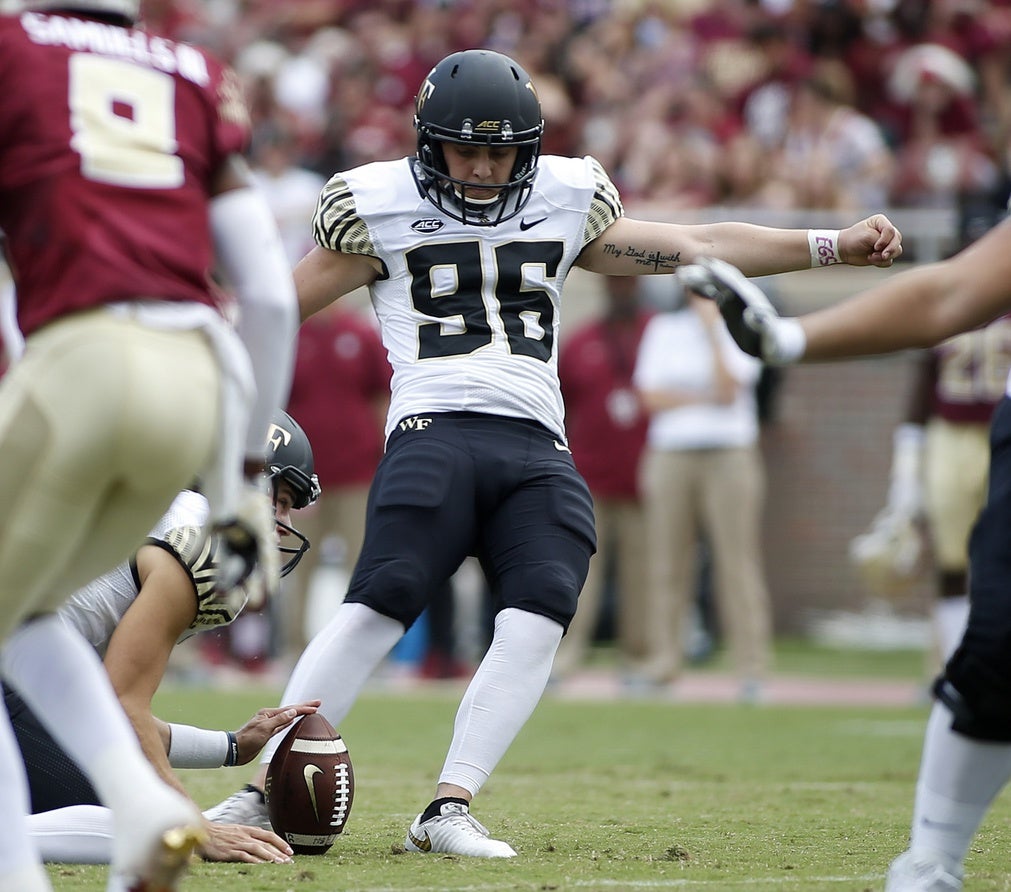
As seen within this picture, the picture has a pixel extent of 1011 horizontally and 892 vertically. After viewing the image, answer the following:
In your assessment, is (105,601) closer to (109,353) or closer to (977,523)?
(109,353)

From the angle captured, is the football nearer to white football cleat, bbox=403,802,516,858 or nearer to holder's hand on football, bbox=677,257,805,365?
white football cleat, bbox=403,802,516,858

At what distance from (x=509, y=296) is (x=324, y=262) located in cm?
49

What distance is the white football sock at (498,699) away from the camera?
418 cm

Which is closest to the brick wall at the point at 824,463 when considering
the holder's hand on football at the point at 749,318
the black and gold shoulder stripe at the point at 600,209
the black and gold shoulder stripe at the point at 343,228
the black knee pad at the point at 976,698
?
the black and gold shoulder stripe at the point at 600,209

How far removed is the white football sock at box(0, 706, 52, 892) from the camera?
2.85 metres

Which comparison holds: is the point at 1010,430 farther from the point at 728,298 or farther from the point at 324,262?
the point at 324,262

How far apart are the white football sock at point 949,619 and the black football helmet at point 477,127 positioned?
4.40 metres

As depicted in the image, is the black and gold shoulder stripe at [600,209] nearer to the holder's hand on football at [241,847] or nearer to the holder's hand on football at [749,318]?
the holder's hand on football at [749,318]

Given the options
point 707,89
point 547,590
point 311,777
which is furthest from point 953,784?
point 707,89

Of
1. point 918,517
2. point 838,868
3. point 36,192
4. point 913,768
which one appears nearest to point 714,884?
point 838,868

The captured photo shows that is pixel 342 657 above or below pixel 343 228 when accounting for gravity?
below

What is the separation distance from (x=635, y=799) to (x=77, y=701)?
2.90 metres

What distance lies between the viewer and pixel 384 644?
426cm

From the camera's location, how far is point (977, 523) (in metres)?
3.32
